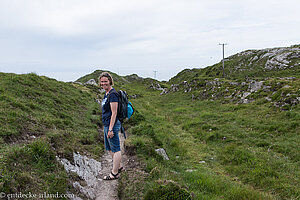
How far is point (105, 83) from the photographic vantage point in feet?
17.8

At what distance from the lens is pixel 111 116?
5328 millimetres

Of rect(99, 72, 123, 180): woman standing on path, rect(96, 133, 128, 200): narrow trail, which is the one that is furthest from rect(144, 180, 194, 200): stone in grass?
rect(99, 72, 123, 180): woman standing on path

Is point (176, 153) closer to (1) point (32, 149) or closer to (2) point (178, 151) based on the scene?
(2) point (178, 151)

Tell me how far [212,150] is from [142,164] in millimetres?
5340

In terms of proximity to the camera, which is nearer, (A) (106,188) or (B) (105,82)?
(B) (105,82)

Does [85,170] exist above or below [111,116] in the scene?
below

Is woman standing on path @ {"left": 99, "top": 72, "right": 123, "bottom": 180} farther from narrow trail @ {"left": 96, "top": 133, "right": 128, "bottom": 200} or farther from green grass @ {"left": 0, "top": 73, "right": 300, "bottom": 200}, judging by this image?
green grass @ {"left": 0, "top": 73, "right": 300, "bottom": 200}

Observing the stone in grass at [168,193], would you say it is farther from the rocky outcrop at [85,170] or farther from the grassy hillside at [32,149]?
the grassy hillside at [32,149]

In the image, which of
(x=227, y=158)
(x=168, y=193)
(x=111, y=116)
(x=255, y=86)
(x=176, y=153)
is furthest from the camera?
(x=255, y=86)

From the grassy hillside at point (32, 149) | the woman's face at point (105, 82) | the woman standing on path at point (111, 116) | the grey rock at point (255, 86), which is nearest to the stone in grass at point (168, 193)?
the woman standing on path at point (111, 116)

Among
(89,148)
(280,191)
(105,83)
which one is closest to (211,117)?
(280,191)

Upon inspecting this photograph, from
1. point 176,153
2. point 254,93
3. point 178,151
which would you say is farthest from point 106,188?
point 254,93

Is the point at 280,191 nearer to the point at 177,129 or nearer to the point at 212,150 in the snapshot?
the point at 212,150

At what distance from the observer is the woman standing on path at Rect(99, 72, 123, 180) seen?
17.3ft
